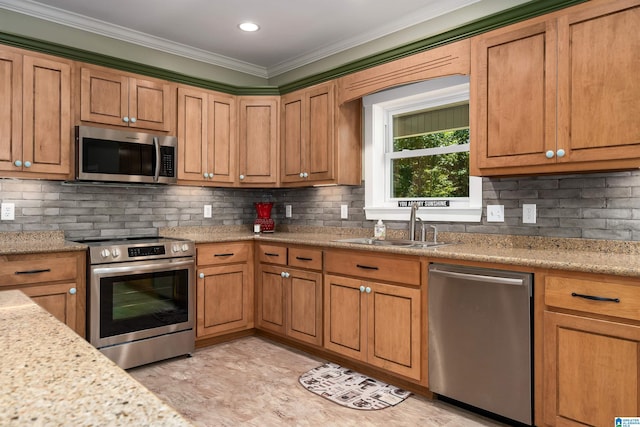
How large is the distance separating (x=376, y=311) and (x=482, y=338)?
73 cm

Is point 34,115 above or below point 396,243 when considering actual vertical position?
above

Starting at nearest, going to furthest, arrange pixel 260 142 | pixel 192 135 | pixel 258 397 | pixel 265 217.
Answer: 1. pixel 258 397
2. pixel 192 135
3. pixel 260 142
4. pixel 265 217

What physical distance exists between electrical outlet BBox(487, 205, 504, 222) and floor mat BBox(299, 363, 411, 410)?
1.26 metres

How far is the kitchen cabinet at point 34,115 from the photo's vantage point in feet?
9.53

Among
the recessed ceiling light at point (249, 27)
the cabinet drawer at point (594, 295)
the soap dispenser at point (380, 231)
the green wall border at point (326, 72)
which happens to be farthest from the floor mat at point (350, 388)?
the recessed ceiling light at point (249, 27)

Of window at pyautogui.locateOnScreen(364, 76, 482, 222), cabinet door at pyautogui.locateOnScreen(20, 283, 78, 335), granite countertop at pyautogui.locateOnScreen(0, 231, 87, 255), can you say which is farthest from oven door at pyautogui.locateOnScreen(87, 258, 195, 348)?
window at pyautogui.locateOnScreen(364, 76, 482, 222)

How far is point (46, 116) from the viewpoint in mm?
3043

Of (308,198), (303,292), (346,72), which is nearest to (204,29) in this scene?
(346,72)

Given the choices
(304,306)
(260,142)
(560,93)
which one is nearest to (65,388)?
(560,93)

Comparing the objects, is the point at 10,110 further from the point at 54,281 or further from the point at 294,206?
the point at 294,206

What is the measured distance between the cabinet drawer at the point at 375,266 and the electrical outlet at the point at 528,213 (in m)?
0.75

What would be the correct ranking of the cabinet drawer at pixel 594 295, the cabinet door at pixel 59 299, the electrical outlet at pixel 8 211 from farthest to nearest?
the electrical outlet at pixel 8 211, the cabinet door at pixel 59 299, the cabinet drawer at pixel 594 295

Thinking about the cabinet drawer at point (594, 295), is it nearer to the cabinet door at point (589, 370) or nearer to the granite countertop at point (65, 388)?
the cabinet door at point (589, 370)

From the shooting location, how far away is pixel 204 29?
11.8 ft
